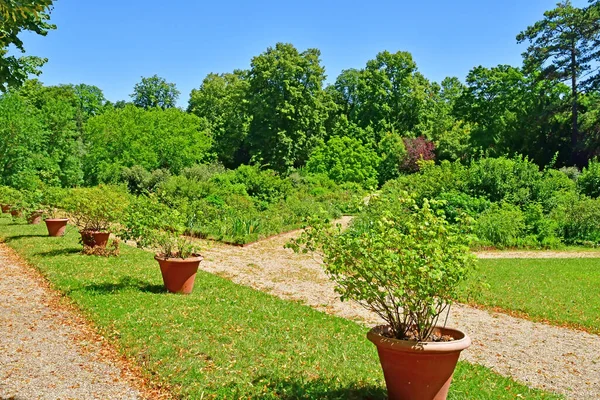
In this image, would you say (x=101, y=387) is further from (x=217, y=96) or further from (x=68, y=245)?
(x=217, y=96)

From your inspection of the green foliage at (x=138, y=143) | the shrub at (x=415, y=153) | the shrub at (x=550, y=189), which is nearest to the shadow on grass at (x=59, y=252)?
the shrub at (x=550, y=189)

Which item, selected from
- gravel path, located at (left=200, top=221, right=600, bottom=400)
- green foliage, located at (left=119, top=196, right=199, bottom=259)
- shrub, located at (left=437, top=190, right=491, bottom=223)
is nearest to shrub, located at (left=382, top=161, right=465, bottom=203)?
shrub, located at (left=437, top=190, right=491, bottom=223)

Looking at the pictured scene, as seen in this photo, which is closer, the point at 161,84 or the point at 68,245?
the point at 68,245

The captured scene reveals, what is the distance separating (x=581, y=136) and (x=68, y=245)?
30387 mm

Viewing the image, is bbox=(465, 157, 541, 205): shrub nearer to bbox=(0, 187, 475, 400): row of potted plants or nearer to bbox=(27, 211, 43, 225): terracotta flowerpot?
bbox=(0, 187, 475, 400): row of potted plants

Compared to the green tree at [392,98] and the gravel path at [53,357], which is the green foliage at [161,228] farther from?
the green tree at [392,98]

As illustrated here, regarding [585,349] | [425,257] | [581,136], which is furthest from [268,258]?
[581,136]

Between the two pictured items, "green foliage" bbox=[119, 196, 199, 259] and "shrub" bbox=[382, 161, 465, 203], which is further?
"shrub" bbox=[382, 161, 465, 203]

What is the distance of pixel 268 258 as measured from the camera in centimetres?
1439

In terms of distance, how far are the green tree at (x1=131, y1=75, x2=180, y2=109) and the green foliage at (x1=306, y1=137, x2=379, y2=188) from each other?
96.2 ft

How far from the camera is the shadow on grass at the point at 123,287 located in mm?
8617

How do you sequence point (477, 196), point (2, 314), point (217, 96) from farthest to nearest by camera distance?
point (217, 96)
point (477, 196)
point (2, 314)

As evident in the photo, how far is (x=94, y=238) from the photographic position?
1245 cm

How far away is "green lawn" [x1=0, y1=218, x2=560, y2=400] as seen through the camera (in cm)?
471
